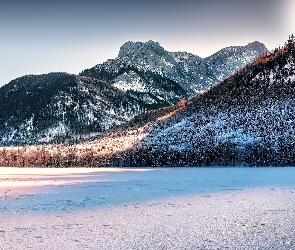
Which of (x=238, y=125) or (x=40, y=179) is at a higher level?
(x=238, y=125)

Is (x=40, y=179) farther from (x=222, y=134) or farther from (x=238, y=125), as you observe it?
(x=238, y=125)

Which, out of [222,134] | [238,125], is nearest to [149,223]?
[222,134]

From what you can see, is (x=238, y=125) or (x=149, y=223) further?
(x=238, y=125)

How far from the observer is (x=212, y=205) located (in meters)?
21.0

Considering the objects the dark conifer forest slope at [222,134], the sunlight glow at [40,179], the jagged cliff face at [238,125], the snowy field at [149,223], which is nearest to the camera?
the snowy field at [149,223]

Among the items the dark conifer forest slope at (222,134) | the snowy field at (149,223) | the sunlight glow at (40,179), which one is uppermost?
the dark conifer forest slope at (222,134)

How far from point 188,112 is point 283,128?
47.8m

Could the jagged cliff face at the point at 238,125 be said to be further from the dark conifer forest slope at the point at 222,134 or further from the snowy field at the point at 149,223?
the snowy field at the point at 149,223

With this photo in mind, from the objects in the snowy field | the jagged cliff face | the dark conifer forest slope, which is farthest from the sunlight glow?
the jagged cliff face

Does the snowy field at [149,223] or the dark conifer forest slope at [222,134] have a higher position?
the dark conifer forest slope at [222,134]

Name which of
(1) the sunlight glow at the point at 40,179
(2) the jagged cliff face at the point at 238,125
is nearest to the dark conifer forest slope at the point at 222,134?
(2) the jagged cliff face at the point at 238,125

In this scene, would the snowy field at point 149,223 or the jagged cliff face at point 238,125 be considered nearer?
the snowy field at point 149,223

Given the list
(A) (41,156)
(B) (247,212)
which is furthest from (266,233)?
(A) (41,156)

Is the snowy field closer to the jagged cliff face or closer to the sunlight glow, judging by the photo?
the sunlight glow
